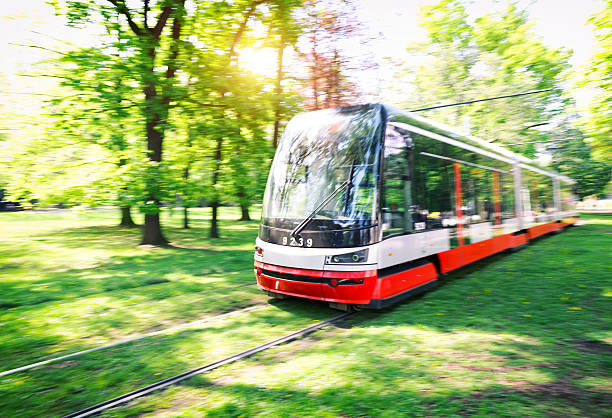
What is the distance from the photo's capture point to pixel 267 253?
647 centimetres

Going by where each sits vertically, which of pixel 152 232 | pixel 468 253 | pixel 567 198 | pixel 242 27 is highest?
pixel 242 27

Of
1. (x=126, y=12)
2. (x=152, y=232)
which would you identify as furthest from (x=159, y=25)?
(x=152, y=232)

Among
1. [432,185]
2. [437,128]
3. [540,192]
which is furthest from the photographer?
[540,192]

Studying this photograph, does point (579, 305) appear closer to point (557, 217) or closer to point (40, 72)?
point (40, 72)

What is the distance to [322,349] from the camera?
481 cm

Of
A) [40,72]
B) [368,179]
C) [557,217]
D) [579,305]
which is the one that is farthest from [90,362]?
[557,217]

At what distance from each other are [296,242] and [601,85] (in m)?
15.7

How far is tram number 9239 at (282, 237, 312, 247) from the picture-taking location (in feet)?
19.5

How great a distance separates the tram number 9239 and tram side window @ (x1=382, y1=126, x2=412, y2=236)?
113cm

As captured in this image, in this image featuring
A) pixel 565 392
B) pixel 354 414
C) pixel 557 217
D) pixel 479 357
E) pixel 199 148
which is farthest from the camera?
pixel 557 217

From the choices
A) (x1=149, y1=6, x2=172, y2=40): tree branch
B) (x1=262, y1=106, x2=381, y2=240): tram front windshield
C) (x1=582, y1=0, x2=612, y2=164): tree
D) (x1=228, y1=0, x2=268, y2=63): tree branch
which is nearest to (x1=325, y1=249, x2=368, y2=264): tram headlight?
(x1=262, y1=106, x2=381, y2=240): tram front windshield

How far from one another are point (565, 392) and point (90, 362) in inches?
195

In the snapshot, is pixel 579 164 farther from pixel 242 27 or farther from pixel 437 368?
pixel 437 368

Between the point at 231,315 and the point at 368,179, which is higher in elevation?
the point at 368,179
